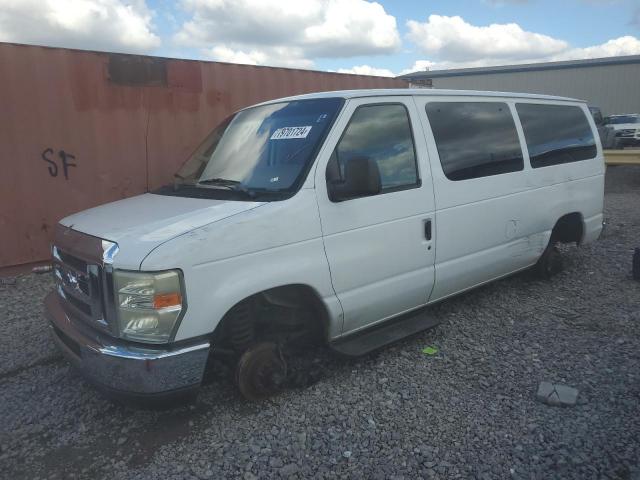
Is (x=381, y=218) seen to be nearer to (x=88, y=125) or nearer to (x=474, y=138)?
(x=474, y=138)

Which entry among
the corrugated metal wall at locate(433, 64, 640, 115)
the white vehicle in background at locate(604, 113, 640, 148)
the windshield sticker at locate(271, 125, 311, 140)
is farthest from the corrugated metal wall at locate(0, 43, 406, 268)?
the corrugated metal wall at locate(433, 64, 640, 115)

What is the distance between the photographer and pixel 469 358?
366cm

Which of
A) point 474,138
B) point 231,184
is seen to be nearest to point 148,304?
point 231,184

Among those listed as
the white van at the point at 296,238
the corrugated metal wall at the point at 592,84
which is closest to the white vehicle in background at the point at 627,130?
the corrugated metal wall at the point at 592,84

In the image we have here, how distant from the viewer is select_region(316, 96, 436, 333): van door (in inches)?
122

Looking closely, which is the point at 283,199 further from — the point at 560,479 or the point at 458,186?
the point at 560,479

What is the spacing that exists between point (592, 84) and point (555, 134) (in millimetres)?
34428

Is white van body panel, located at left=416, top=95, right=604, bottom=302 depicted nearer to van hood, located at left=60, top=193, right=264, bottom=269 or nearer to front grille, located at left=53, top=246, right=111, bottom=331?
van hood, located at left=60, top=193, right=264, bottom=269

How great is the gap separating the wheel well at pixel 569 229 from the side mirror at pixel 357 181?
2989mm

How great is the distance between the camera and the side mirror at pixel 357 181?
9.71 feet

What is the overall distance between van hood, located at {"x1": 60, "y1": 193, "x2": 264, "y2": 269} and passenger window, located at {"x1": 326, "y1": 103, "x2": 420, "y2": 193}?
2.32 feet

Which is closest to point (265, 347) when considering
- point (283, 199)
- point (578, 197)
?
point (283, 199)

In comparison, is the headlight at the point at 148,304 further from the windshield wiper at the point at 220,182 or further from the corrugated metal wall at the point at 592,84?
the corrugated metal wall at the point at 592,84

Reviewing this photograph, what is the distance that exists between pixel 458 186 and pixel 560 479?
214 cm
